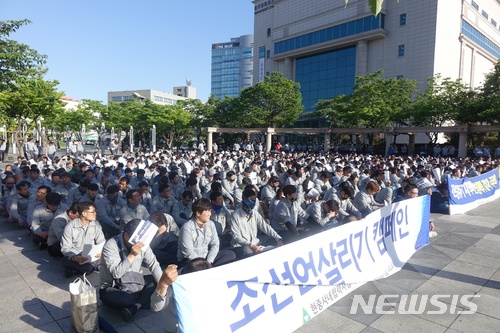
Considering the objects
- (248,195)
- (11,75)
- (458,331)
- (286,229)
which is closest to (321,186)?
(286,229)

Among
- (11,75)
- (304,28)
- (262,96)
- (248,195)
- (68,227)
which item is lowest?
(68,227)

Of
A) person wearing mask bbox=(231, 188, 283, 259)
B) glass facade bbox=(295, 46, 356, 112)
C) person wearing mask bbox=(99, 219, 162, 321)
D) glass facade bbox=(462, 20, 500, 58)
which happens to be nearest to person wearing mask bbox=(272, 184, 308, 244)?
person wearing mask bbox=(231, 188, 283, 259)

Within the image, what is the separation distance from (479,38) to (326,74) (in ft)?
75.9

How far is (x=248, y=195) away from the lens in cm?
577

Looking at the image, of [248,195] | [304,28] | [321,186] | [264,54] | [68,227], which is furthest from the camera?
[264,54]

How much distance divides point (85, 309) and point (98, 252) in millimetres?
1903

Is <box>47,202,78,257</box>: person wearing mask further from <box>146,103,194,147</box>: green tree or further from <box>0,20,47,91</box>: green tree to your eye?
<box>146,103,194,147</box>: green tree

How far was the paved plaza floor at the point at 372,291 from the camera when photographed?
4070 mm

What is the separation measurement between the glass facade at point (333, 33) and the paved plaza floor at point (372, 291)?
142 feet

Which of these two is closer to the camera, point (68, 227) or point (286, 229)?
point (68, 227)

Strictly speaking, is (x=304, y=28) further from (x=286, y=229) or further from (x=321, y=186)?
(x=286, y=229)

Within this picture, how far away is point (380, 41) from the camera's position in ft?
151

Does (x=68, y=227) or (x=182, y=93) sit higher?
(x=182, y=93)

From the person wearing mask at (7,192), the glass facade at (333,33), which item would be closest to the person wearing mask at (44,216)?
the person wearing mask at (7,192)
